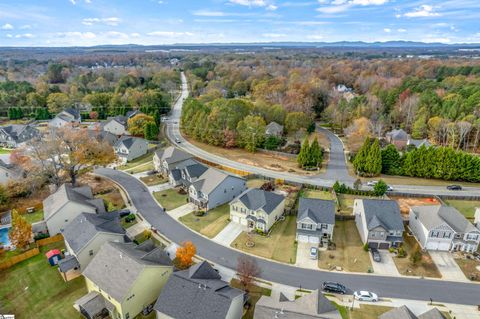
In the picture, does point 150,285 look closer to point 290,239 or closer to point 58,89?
point 290,239

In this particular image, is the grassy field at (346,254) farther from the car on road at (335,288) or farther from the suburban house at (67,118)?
the suburban house at (67,118)

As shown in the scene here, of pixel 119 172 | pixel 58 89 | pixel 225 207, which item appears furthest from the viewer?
pixel 58 89

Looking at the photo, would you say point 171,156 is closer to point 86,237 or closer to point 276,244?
point 86,237

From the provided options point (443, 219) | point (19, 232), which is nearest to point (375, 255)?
point (443, 219)

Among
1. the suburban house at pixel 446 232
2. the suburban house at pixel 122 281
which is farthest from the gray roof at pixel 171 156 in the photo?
the suburban house at pixel 446 232

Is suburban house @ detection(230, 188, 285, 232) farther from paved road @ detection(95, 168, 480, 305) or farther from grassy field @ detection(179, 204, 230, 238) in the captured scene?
paved road @ detection(95, 168, 480, 305)

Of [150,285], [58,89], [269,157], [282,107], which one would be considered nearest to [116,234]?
[150,285]
